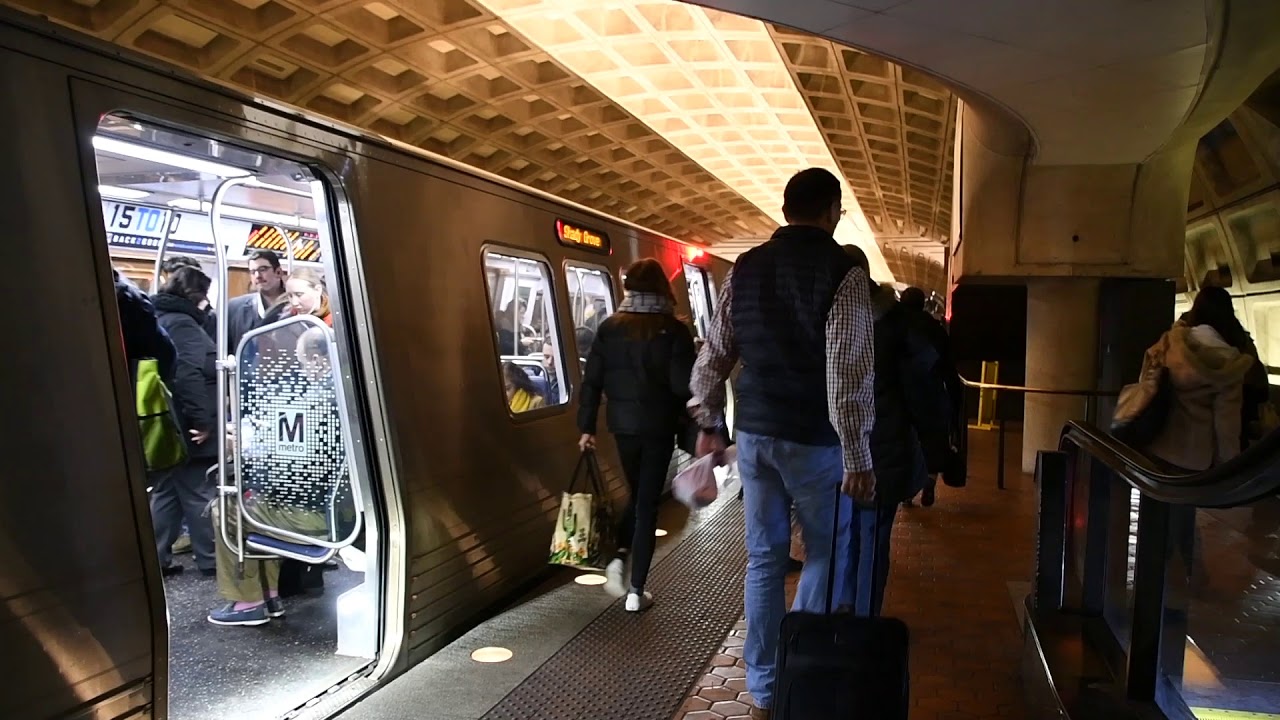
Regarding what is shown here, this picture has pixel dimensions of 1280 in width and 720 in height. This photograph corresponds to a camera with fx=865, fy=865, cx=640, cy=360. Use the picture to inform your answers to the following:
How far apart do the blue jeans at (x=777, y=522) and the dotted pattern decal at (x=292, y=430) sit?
202 cm

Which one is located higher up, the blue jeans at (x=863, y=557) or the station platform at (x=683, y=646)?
the blue jeans at (x=863, y=557)

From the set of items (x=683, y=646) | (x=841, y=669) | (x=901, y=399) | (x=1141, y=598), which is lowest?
(x=683, y=646)

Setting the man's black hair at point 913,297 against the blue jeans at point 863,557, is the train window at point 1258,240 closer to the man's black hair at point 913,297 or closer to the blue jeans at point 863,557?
the man's black hair at point 913,297

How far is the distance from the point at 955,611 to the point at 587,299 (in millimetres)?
4009

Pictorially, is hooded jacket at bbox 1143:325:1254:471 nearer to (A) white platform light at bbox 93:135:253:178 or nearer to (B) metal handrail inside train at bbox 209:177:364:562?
(B) metal handrail inside train at bbox 209:177:364:562

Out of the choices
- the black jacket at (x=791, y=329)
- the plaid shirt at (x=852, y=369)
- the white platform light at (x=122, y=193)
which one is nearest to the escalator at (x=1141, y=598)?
the plaid shirt at (x=852, y=369)

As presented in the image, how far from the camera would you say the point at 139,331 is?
432 cm

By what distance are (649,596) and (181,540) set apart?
11.0ft

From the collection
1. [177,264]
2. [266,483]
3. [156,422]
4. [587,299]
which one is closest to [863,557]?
[266,483]

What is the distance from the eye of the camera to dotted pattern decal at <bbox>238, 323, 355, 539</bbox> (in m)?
4.12

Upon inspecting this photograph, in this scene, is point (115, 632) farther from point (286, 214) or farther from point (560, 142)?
point (560, 142)

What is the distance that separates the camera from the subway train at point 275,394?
240 centimetres

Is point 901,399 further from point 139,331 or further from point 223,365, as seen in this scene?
point 139,331

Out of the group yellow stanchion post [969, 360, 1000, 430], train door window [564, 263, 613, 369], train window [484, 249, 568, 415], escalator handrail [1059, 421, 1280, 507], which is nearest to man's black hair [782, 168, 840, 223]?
escalator handrail [1059, 421, 1280, 507]
